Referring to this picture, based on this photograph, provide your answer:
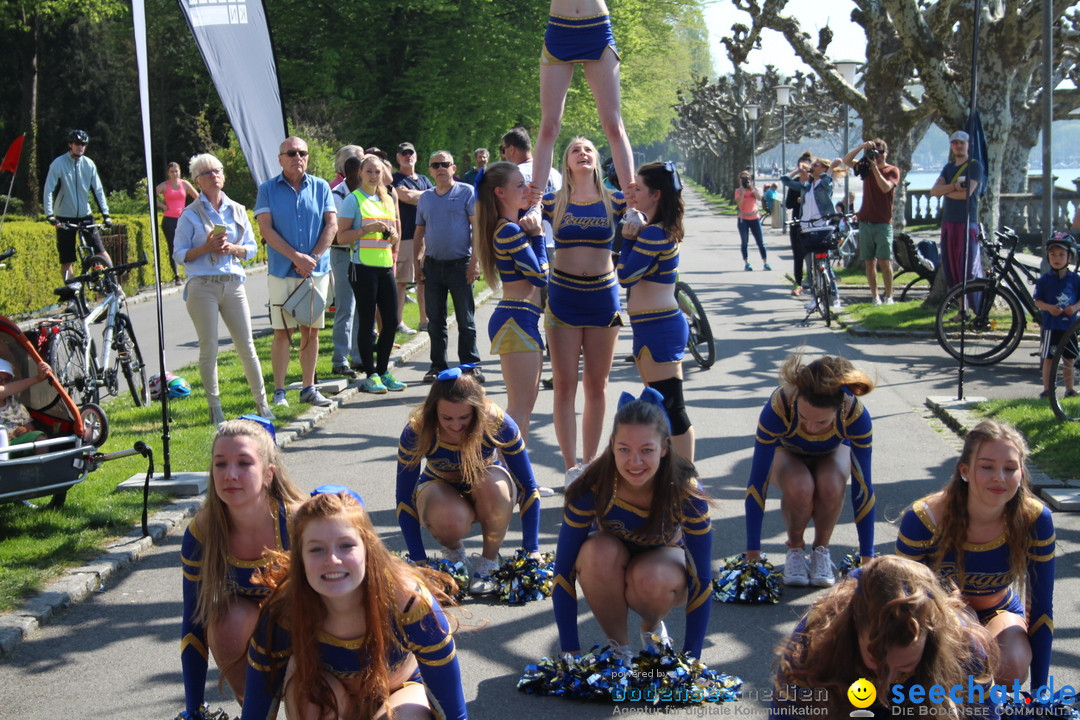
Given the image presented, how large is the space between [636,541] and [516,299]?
2.72 meters

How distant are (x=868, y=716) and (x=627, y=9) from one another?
109ft

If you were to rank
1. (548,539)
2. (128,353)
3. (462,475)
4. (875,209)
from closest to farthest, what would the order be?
(462,475) < (548,539) < (128,353) < (875,209)

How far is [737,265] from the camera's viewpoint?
24219 millimetres

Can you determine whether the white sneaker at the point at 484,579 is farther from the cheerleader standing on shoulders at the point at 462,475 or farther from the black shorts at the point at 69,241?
the black shorts at the point at 69,241

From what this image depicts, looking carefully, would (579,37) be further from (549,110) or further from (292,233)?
(292,233)

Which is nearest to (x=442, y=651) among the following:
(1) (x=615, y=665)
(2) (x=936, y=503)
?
(1) (x=615, y=665)

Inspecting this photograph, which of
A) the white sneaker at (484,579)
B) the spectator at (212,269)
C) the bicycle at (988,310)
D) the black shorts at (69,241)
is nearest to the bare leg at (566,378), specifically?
the white sneaker at (484,579)

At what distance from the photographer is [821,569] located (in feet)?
17.1

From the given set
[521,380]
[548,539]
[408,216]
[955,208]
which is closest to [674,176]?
[521,380]

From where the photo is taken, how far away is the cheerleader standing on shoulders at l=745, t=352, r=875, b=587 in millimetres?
5074

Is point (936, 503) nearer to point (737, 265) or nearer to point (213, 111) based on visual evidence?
point (737, 265)

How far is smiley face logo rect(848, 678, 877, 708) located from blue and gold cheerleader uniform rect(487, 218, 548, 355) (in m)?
4.10

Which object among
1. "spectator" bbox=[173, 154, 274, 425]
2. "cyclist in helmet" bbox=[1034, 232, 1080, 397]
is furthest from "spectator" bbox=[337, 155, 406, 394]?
"cyclist in helmet" bbox=[1034, 232, 1080, 397]

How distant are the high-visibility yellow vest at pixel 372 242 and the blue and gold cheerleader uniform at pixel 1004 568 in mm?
7171
